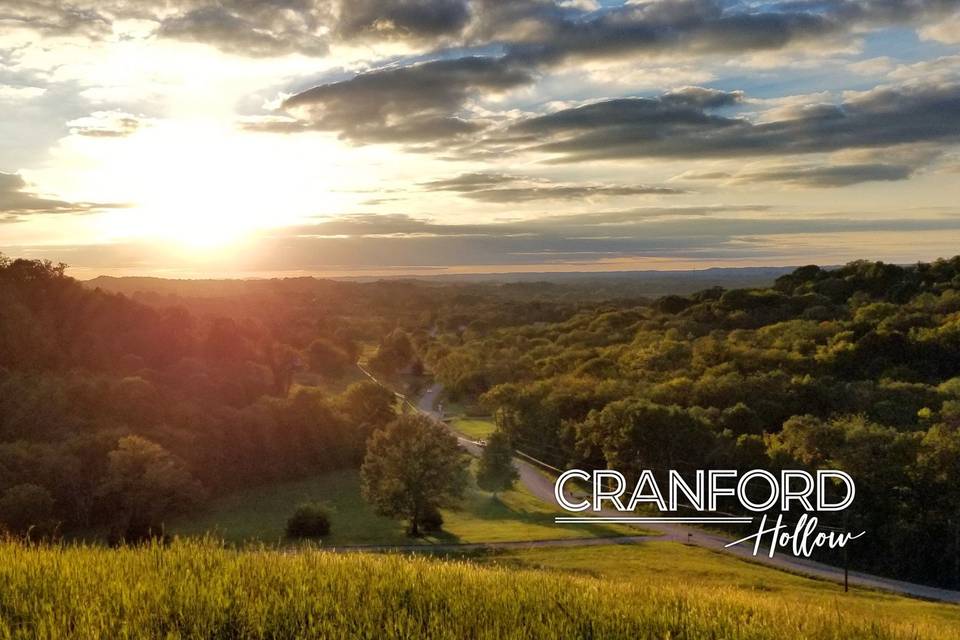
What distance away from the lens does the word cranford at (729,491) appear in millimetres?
35500

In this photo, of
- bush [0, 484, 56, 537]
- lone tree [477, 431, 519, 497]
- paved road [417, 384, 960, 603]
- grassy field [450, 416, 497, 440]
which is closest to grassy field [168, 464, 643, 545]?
lone tree [477, 431, 519, 497]

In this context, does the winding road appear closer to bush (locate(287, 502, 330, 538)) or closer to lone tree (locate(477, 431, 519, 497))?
bush (locate(287, 502, 330, 538))

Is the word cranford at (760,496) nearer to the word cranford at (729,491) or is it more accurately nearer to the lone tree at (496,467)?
the word cranford at (729,491)

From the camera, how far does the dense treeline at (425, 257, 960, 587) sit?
37.3 m

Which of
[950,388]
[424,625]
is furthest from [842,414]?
[424,625]

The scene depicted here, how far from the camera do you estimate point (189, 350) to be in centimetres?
7481

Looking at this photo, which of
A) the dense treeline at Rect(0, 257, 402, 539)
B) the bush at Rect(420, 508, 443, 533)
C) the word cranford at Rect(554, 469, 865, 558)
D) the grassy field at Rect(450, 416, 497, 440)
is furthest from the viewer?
the grassy field at Rect(450, 416, 497, 440)

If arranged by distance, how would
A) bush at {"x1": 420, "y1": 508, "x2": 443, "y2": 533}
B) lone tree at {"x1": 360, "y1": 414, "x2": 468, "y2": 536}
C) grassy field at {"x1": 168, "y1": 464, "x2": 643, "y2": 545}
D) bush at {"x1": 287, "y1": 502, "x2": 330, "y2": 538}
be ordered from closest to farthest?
grassy field at {"x1": 168, "y1": 464, "x2": 643, "y2": 545} → bush at {"x1": 287, "y1": 502, "x2": 330, "y2": 538} → lone tree at {"x1": 360, "y1": 414, "x2": 468, "y2": 536} → bush at {"x1": 420, "y1": 508, "x2": 443, "y2": 533}

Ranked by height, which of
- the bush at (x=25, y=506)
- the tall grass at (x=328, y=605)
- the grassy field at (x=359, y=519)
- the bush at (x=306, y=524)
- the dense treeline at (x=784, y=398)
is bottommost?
the grassy field at (x=359, y=519)

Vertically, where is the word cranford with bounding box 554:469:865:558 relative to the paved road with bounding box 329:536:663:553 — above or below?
above

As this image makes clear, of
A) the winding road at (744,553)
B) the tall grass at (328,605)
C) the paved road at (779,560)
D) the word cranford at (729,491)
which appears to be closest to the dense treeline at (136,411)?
the winding road at (744,553)

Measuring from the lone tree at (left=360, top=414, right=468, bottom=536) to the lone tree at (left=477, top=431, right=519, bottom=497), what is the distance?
6.69 ft

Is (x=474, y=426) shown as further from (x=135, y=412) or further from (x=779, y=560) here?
(x=779, y=560)

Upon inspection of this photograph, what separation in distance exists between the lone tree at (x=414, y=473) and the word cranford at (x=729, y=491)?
739 centimetres
